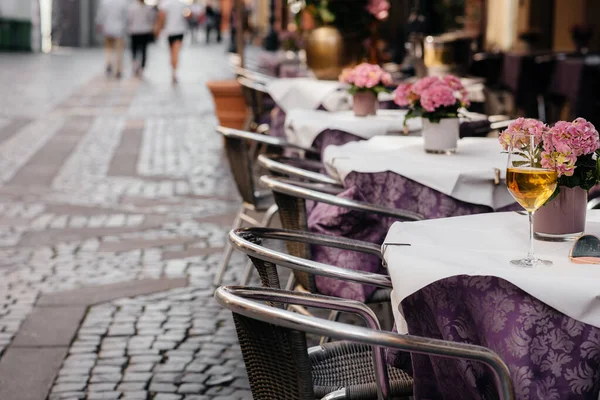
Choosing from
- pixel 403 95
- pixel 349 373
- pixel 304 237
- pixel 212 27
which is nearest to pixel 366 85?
pixel 403 95

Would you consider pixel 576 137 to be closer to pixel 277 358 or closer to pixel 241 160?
pixel 277 358

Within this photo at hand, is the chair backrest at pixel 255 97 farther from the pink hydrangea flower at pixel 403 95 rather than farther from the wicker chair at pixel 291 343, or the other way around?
the wicker chair at pixel 291 343

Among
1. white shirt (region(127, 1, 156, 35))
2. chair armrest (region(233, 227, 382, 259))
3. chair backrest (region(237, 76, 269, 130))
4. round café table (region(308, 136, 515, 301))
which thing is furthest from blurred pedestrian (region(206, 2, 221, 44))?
chair armrest (region(233, 227, 382, 259))

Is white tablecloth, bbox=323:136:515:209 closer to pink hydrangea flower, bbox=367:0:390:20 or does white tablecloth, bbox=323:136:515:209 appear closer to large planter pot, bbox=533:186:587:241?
large planter pot, bbox=533:186:587:241

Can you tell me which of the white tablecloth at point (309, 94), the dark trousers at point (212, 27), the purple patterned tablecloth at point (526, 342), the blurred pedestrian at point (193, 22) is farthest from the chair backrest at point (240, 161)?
the blurred pedestrian at point (193, 22)

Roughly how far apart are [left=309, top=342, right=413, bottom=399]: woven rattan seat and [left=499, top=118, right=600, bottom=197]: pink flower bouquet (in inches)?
23.9

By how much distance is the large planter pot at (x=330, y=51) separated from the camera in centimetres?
678

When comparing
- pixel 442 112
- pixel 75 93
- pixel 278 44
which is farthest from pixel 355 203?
pixel 278 44

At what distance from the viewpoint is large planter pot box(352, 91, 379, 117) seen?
5.28 metres

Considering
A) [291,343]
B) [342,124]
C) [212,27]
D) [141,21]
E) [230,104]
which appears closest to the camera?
[291,343]

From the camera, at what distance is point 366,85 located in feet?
17.0

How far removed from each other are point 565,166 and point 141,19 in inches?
705

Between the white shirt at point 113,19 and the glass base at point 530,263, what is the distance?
18299 mm

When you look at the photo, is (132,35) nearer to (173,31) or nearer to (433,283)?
(173,31)
